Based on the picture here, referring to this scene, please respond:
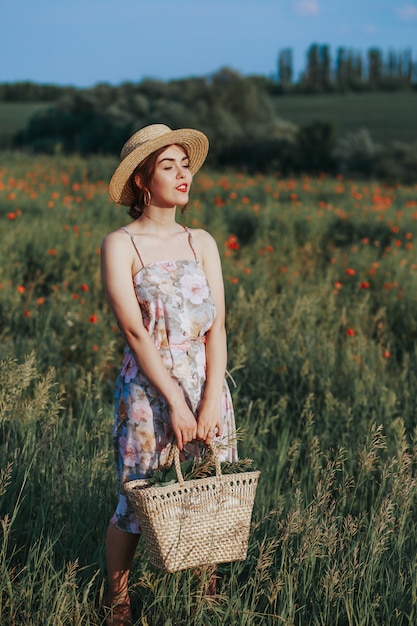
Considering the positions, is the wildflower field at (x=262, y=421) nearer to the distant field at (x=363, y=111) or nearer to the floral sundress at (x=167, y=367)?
the floral sundress at (x=167, y=367)

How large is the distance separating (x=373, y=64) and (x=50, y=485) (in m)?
102

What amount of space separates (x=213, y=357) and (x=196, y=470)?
386mm

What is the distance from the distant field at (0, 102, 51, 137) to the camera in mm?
46881

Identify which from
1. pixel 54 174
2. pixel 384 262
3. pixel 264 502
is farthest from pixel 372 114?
pixel 264 502

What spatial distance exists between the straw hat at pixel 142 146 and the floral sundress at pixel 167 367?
0.72ft

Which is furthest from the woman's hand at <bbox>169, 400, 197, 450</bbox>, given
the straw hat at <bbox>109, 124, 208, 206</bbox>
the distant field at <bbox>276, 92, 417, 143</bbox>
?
the distant field at <bbox>276, 92, 417, 143</bbox>

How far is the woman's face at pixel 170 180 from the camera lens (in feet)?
8.00

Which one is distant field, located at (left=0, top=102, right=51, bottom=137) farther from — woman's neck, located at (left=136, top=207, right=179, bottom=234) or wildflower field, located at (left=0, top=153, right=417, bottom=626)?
woman's neck, located at (left=136, top=207, right=179, bottom=234)

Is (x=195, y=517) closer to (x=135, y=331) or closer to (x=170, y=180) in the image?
(x=135, y=331)

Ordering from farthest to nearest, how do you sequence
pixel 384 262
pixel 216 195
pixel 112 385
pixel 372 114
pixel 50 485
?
pixel 372 114, pixel 216 195, pixel 384 262, pixel 112 385, pixel 50 485

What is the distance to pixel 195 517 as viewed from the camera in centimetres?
216

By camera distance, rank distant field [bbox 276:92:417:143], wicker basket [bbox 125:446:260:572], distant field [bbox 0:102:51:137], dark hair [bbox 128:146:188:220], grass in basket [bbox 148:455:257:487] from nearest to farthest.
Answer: wicker basket [bbox 125:446:260:572] < grass in basket [bbox 148:455:257:487] < dark hair [bbox 128:146:188:220] < distant field [bbox 276:92:417:143] < distant field [bbox 0:102:51:137]

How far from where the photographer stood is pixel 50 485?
280cm

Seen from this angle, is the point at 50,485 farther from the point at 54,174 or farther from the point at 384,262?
the point at 54,174
